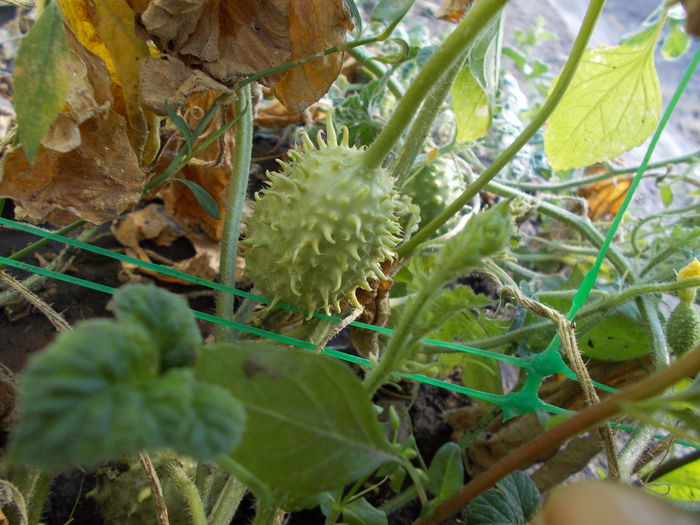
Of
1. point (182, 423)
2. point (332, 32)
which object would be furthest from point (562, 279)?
point (182, 423)

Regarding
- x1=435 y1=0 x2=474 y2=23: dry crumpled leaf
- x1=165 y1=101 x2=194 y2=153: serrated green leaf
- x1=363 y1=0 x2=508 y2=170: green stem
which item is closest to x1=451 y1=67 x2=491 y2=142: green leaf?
x1=435 y1=0 x2=474 y2=23: dry crumpled leaf

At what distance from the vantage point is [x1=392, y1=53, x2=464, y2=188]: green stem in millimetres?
785

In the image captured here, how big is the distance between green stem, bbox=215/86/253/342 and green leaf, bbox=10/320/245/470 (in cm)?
50

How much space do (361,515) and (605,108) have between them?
868mm

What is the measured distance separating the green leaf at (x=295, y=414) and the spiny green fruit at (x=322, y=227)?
28 centimetres

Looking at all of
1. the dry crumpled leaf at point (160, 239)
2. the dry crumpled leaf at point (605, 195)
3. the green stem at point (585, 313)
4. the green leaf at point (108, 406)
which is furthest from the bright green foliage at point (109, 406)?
the dry crumpled leaf at point (605, 195)

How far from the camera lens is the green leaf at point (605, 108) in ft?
3.24

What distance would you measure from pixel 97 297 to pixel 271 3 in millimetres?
628

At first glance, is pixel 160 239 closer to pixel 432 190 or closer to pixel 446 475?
pixel 432 190

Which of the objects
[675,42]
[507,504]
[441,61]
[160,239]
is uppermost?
[675,42]

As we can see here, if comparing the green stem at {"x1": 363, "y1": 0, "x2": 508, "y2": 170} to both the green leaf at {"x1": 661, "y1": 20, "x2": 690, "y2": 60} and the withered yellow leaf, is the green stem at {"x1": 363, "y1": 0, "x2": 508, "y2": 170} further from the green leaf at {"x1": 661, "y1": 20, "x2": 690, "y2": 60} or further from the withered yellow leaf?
the green leaf at {"x1": 661, "y1": 20, "x2": 690, "y2": 60}

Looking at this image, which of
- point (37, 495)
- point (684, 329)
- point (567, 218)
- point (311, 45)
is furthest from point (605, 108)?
point (37, 495)

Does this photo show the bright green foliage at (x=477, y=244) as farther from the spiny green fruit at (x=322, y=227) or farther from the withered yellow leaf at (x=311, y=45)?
the withered yellow leaf at (x=311, y=45)

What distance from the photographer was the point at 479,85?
0.94 m
